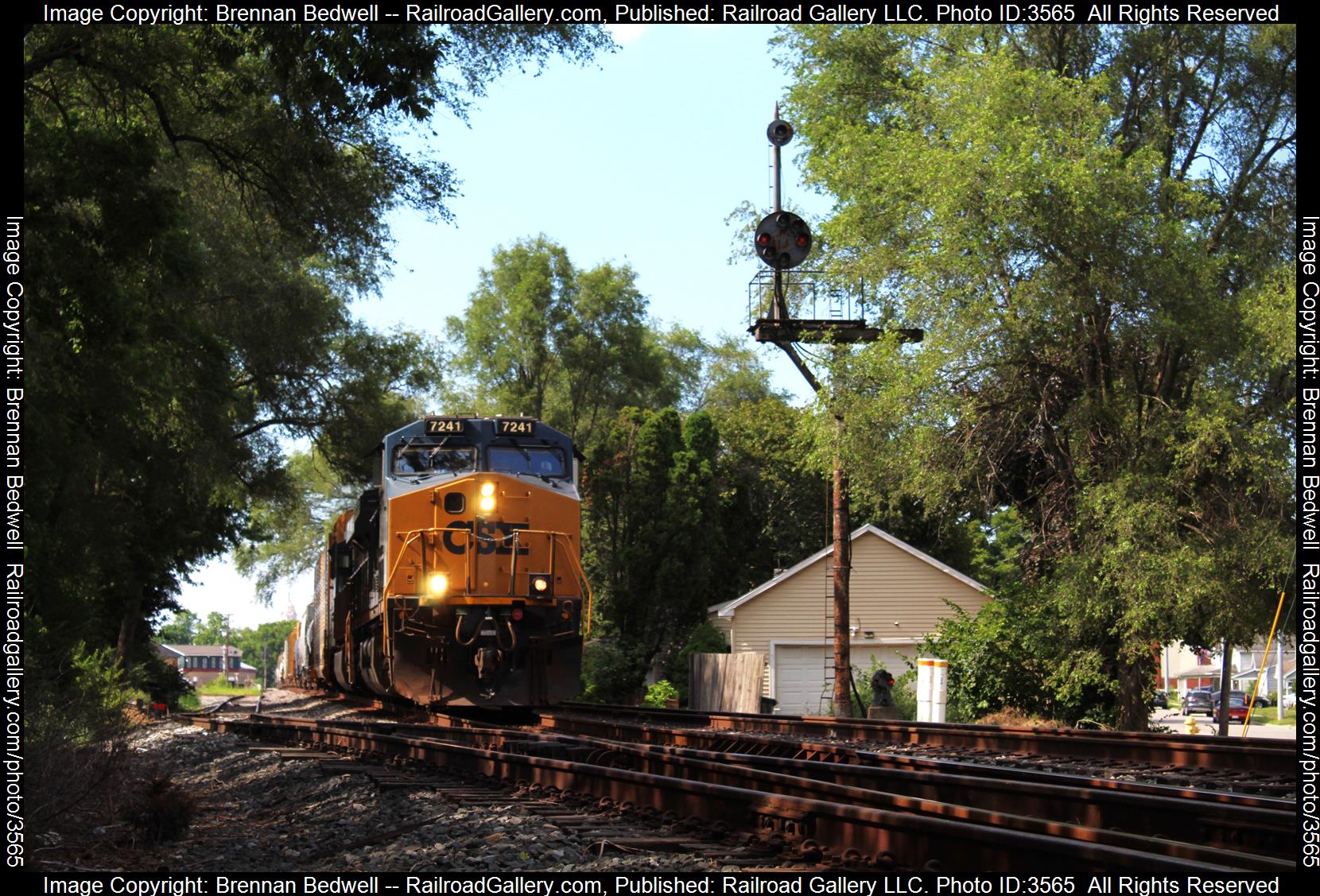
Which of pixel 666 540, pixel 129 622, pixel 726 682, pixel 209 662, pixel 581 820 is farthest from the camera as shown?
pixel 209 662

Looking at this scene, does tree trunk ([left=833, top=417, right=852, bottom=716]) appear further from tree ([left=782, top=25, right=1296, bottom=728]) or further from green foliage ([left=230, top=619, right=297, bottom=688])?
green foliage ([left=230, top=619, right=297, bottom=688])

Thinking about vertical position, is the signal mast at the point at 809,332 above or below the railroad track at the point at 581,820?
above

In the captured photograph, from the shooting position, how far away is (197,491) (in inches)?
898

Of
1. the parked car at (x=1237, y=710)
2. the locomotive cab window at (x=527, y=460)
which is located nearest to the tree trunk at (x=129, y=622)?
the locomotive cab window at (x=527, y=460)

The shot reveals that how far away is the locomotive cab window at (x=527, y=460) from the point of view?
16891 mm

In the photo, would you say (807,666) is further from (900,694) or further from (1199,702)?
(1199,702)

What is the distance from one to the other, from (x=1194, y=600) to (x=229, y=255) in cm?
1797

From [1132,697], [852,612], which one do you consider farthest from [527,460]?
[852,612]

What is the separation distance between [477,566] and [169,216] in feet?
20.3

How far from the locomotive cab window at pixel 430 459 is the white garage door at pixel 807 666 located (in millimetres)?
20640

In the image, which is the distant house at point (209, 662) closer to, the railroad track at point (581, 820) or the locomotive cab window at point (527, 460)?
the locomotive cab window at point (527, 460)

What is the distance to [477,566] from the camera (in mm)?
15992

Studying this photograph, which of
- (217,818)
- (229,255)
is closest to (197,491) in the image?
(229,255)

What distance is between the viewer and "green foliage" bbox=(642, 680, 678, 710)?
30.7 metres
